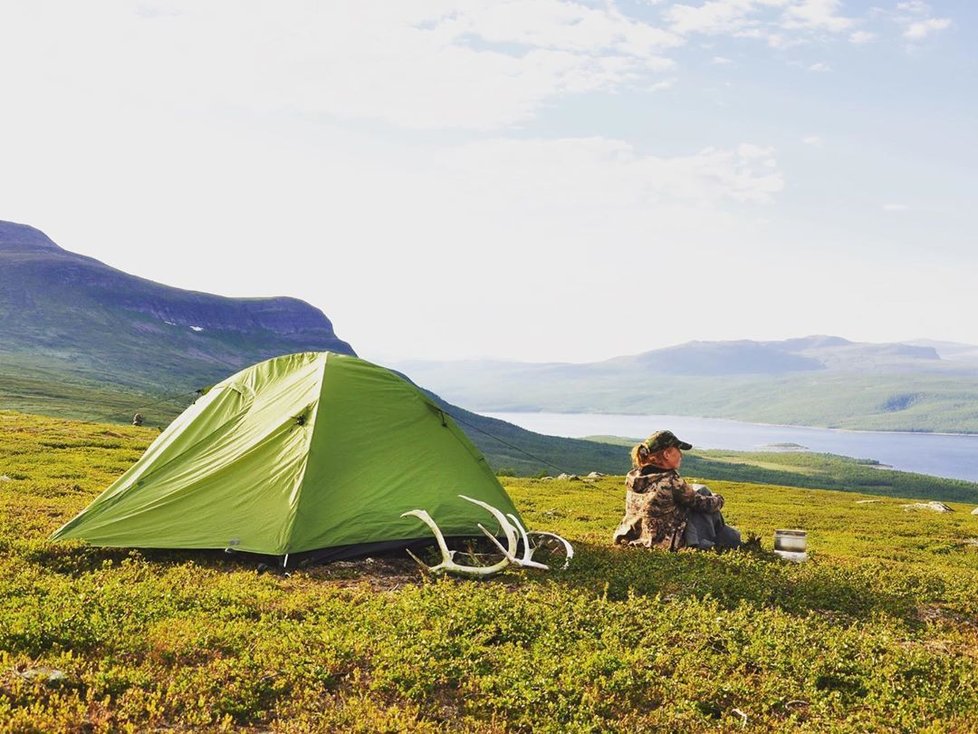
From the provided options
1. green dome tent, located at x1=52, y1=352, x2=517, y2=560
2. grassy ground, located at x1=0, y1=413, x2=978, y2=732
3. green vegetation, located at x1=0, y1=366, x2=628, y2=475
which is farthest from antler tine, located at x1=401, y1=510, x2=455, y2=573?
green vegetation, located at x1=0, y1=366, x2=628, y2=475

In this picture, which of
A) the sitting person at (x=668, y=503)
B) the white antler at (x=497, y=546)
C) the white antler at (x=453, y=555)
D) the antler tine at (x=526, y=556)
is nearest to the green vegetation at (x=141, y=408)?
the sitting person at (x=668, y=503)

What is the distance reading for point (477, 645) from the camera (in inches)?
311

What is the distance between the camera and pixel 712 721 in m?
6.64

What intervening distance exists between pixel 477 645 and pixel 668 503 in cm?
742

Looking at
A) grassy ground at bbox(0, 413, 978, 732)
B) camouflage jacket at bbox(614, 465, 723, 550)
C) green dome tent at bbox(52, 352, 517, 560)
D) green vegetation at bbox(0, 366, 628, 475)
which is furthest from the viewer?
green vegetation at bbox(0, 366, 628, 475)

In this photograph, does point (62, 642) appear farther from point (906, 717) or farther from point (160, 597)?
point (906, 717)

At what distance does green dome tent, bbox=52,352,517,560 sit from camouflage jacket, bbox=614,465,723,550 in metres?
2.96

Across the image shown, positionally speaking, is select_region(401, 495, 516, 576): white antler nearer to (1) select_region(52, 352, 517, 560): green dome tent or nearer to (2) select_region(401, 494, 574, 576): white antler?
(2) select_region(401, 494, 574, 576): white antler

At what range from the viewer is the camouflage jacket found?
1402 centimetres

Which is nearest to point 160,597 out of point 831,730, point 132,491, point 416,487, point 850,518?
point 132,491

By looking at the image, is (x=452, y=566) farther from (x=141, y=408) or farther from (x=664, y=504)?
(x=141, y=408)

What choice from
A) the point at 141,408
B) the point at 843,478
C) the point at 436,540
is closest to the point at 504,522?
the point at 436,540

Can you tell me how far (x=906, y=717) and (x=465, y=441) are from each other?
945 cm

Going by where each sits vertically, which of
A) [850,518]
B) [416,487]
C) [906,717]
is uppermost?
[416,487]
